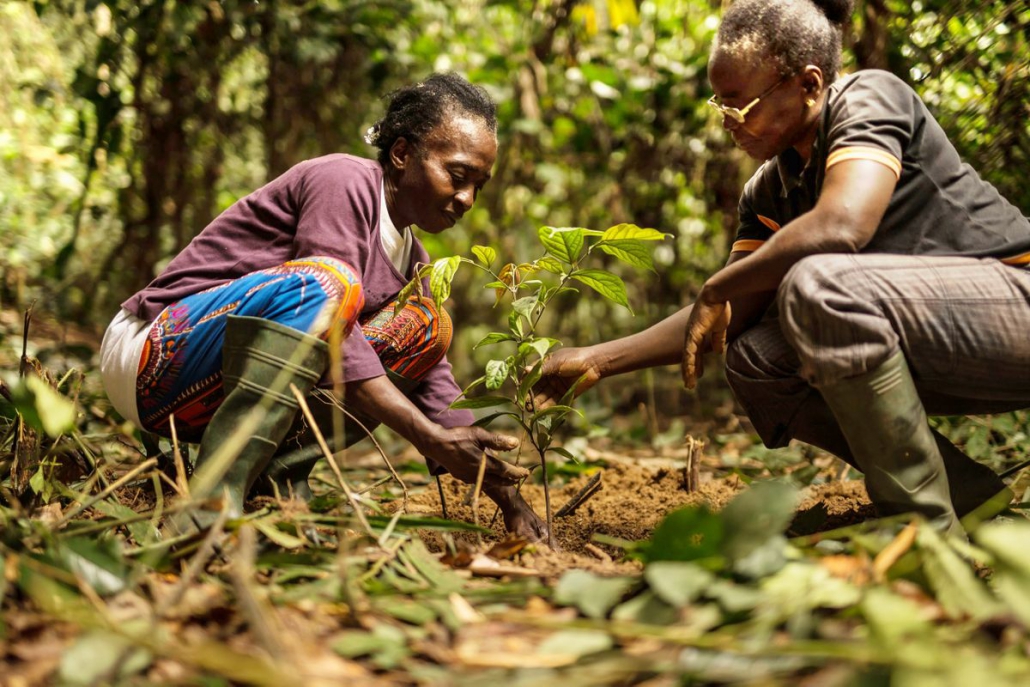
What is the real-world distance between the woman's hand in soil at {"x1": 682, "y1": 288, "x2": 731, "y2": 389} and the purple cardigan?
0.62m

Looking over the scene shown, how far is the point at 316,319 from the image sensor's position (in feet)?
5.81

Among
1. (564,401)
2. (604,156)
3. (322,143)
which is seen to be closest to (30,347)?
(322,143)

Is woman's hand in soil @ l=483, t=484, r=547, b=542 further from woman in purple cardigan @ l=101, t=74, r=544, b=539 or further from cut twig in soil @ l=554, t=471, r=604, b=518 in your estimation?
cut twig in soil @ l=554, t=471, r=604, b=518

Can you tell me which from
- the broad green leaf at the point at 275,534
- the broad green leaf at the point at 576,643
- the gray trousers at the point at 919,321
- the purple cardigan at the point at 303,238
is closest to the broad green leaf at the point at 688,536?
the broad green leaf at the point at 576,643

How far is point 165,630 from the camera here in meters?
1.17

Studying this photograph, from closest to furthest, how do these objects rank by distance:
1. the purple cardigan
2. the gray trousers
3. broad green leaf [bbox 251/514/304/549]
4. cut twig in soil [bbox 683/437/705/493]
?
broad green leaf [bbox 251/514/304/549] < the gray trousers < the purple cardigan < cut twig in soil [bbox 683/437/705/493]

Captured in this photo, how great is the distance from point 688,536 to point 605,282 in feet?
2.39

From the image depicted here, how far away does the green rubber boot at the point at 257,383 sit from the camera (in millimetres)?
1751

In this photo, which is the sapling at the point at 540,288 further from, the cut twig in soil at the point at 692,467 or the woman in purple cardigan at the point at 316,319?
the cut twig in soil at the point at 692,467

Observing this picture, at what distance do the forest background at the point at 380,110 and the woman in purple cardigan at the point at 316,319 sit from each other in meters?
1.98

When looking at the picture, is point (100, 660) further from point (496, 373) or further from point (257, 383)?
point (496, 373)

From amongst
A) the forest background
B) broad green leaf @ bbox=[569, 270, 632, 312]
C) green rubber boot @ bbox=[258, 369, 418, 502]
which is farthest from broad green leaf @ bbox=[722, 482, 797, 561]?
the forest background

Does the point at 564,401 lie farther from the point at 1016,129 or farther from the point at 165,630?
the point at 1016,129

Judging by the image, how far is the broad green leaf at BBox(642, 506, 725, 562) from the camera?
1273 millimetres
